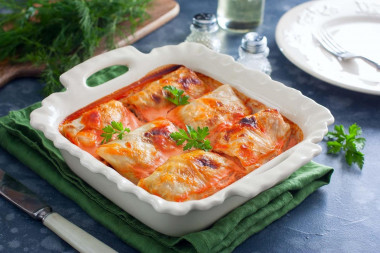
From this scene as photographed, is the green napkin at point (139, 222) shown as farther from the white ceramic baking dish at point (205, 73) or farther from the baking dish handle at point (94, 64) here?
the baking dish handle at point (94, 64)

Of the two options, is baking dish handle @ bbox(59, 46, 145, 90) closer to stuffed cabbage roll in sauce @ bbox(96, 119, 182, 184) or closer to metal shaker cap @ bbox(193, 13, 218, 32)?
stuffed cabbage roll in sauce @ bbox(96, 119, 182, 184)

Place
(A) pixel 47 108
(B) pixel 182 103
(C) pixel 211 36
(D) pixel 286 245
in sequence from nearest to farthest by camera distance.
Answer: (D) pixel 286 245
(A) pixel 47 108
(B) pixel 182 103
(C) pixel 211 36

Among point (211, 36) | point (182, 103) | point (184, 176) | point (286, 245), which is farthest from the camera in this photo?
point (211, 36)

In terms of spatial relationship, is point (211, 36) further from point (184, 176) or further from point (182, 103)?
point (184, 176)

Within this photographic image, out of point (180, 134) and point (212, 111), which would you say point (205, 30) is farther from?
point (180, 134)

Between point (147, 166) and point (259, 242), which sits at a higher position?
point (147, 166)

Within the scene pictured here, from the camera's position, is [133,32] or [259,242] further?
[133,32]

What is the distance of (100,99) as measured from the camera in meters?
2.05

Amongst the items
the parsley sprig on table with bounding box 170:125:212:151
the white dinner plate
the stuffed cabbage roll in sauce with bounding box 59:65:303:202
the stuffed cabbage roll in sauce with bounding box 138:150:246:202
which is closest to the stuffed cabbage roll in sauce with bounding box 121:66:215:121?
the stuffed cabbage roll in sauce with bounding box 59:65:303:202

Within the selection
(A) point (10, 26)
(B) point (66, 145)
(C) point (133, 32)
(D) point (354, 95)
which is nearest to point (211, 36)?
(C) point (133, 32)

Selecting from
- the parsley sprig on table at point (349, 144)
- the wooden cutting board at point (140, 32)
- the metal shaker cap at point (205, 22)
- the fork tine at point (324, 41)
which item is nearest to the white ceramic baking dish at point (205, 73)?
the parsley sprig on table at point (349, 144)

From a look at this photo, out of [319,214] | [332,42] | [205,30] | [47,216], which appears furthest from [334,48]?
[47,216]

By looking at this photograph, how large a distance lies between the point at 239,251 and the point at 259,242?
2.9 inches

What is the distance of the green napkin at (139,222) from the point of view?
5.38 feet
